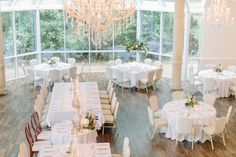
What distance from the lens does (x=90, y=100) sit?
12320 mm

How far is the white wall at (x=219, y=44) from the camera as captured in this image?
17.5m

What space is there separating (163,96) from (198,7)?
174 inches

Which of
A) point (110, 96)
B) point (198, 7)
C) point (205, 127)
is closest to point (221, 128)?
point (205, 127)

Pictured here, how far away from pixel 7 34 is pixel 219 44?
29.3 feet

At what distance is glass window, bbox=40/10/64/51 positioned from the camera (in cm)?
1917

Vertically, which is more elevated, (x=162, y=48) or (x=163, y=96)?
(x=162, y=48)

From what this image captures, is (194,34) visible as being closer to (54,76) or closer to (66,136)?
(54,76)

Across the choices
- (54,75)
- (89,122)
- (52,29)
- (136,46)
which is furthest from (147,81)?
(89,122)

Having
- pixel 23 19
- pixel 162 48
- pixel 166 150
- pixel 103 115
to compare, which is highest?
pixel 23 19

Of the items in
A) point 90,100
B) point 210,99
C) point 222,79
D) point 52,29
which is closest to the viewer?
point 90,100

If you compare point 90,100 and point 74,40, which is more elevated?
point 74,40

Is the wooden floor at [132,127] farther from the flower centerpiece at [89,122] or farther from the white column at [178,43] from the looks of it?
the flower centerpiece at [89,122]

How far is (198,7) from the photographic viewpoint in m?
17.6

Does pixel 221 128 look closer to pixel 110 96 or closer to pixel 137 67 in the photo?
pixel 110 96
